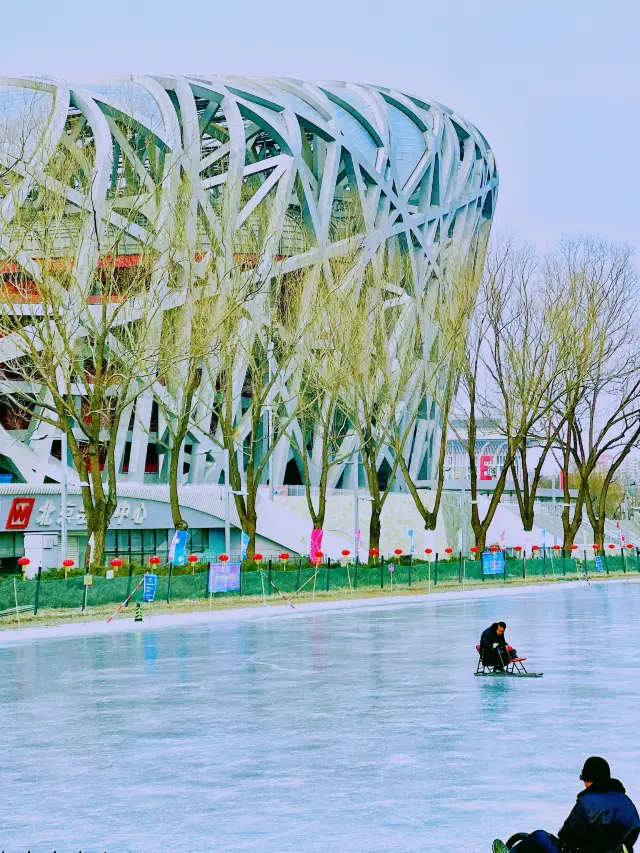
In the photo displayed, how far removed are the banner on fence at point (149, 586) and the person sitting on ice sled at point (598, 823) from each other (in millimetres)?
28442

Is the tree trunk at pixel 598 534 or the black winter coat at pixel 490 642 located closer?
the black winter coat at pixel 490 642

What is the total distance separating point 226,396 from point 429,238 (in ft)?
136

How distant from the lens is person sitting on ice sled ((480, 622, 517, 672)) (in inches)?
801

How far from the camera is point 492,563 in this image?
55031 millimetres

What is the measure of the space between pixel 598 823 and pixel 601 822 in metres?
0.02

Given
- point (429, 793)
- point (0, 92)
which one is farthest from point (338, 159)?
point (429, 793)

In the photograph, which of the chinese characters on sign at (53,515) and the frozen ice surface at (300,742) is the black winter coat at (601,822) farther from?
the chinese characters on sign at (53,515)

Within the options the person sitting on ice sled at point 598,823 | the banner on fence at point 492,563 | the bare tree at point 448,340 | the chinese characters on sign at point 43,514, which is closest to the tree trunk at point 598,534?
the bare tree at point 448,340

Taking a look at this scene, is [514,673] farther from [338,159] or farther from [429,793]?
[338,159]

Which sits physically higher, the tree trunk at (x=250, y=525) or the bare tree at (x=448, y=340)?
the bare tree at (x=448, y=340)

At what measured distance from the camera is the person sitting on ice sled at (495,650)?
20344 mm

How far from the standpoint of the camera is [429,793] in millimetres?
11602

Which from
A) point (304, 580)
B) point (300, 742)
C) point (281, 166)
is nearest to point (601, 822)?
point (300, 742)

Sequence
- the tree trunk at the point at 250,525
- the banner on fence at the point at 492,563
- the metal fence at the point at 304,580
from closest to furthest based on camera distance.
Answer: the metal fence at the point at 304,580 → the tree trunk at the point at 250,525 → the banner on fence at the point at 492,563
